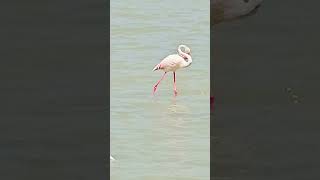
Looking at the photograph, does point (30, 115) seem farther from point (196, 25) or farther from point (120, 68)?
point (196, 25)

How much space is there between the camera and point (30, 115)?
1259 centimetres

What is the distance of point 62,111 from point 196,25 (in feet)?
18.6

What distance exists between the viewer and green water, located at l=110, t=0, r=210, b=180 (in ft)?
35.6
